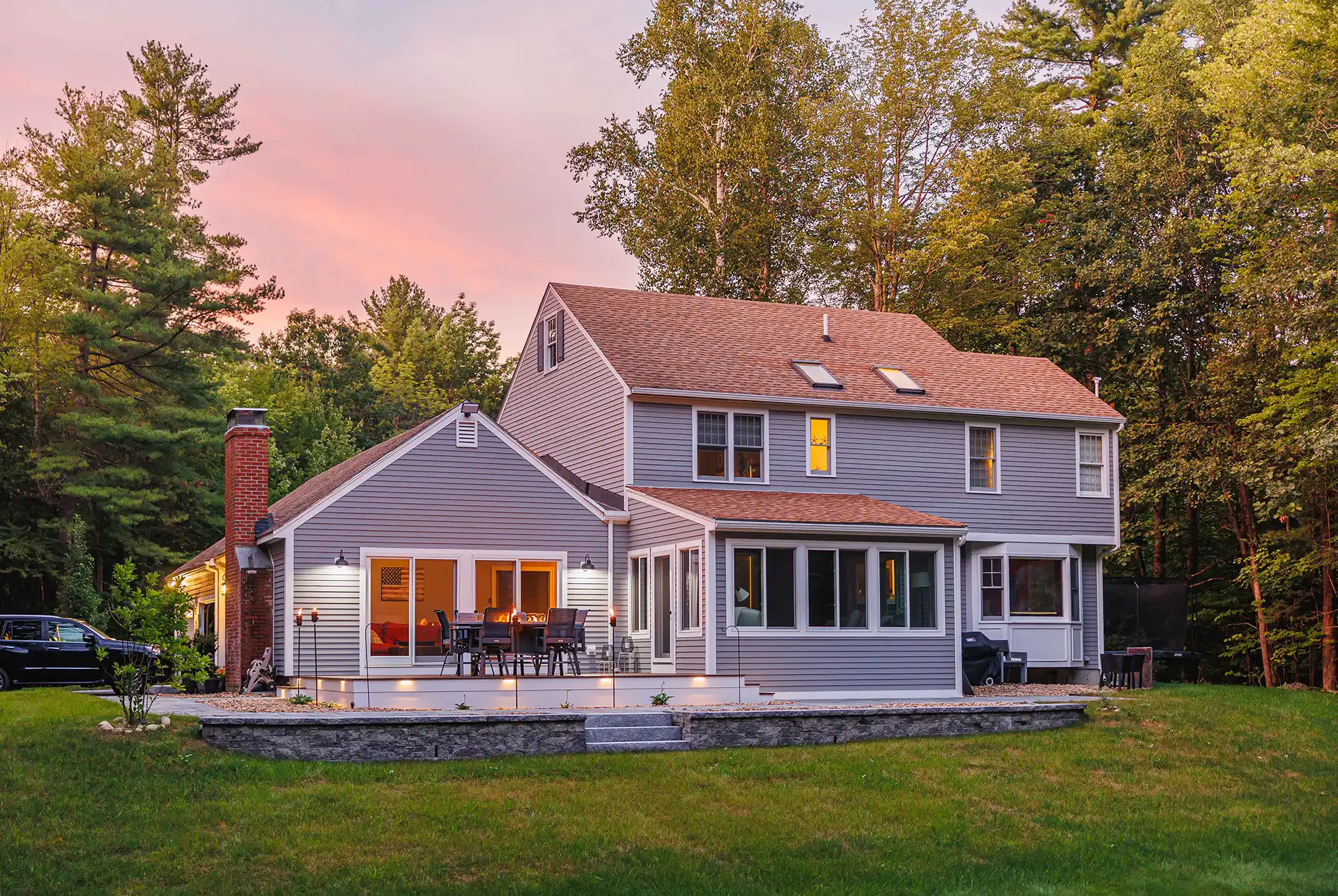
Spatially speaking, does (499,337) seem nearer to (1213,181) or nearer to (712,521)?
A: (1213,181)

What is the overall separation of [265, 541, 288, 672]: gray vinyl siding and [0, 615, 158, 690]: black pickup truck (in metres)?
2.73

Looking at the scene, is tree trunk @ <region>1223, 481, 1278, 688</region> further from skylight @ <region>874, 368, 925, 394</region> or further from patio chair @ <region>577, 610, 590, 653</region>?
patio chair @ <region>577, 610, 590, 653</region>

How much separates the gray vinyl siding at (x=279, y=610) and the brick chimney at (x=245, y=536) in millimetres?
224

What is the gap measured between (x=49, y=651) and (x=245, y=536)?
3.78 metres

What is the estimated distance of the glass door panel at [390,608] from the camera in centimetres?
2191

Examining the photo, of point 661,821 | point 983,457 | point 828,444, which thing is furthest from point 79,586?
point 661,821

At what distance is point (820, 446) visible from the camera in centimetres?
2545

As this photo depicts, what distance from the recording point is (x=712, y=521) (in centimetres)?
2059

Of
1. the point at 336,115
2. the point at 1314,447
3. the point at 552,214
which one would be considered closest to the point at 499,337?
the point at 552,214

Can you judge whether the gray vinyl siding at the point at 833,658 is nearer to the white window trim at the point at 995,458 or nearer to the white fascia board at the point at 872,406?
the white fascia board at the point at 872,406

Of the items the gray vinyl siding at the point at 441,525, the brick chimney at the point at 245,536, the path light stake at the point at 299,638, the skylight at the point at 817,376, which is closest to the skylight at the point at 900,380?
the skylight at the point at 817,376

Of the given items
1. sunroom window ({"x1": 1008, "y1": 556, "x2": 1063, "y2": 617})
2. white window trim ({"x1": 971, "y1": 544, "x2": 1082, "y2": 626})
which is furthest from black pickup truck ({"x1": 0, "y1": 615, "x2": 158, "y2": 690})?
sunroom window ({"x1": 1008, "y1": 556, "x2": 1063, "y2": 617})

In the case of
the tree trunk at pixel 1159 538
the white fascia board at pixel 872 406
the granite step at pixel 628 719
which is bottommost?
the granite step at pixel 628 719

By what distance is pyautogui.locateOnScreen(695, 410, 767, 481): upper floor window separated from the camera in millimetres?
24703
